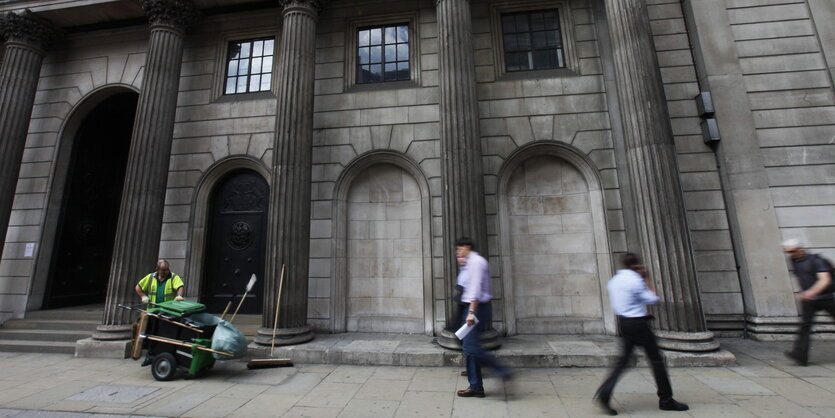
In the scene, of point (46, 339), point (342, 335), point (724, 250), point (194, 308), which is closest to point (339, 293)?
point (342, 335)

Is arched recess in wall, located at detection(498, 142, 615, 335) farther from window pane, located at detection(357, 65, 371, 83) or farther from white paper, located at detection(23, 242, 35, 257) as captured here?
white paper, located at detection(23, 242, 35, 257)

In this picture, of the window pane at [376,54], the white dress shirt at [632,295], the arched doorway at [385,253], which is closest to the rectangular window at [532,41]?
the window pane at [376,54]

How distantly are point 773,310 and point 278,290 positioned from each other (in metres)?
10.5

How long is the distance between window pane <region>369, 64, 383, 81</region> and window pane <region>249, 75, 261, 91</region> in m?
3.38

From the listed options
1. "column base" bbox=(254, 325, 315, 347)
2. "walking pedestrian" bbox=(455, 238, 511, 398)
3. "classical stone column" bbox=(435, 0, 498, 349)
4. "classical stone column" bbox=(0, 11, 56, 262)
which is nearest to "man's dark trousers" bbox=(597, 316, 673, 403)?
"walking pedestrian" bbox=(455, 238, 511, 398)

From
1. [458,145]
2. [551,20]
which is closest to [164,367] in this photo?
[458,145]

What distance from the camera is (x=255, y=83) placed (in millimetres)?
10391

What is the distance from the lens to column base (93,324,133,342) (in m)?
7.59

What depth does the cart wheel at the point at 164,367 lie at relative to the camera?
5852mm

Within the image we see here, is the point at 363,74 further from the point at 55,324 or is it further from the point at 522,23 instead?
the point at 55,324

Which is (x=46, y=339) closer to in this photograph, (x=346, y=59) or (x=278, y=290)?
(x=278, y=290)

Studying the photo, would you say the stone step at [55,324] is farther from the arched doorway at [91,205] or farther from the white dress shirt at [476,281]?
the white dress shirt at [476,281]

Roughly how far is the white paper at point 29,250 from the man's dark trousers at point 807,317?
57.3ft

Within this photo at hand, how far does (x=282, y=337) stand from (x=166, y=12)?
29.7 feet
